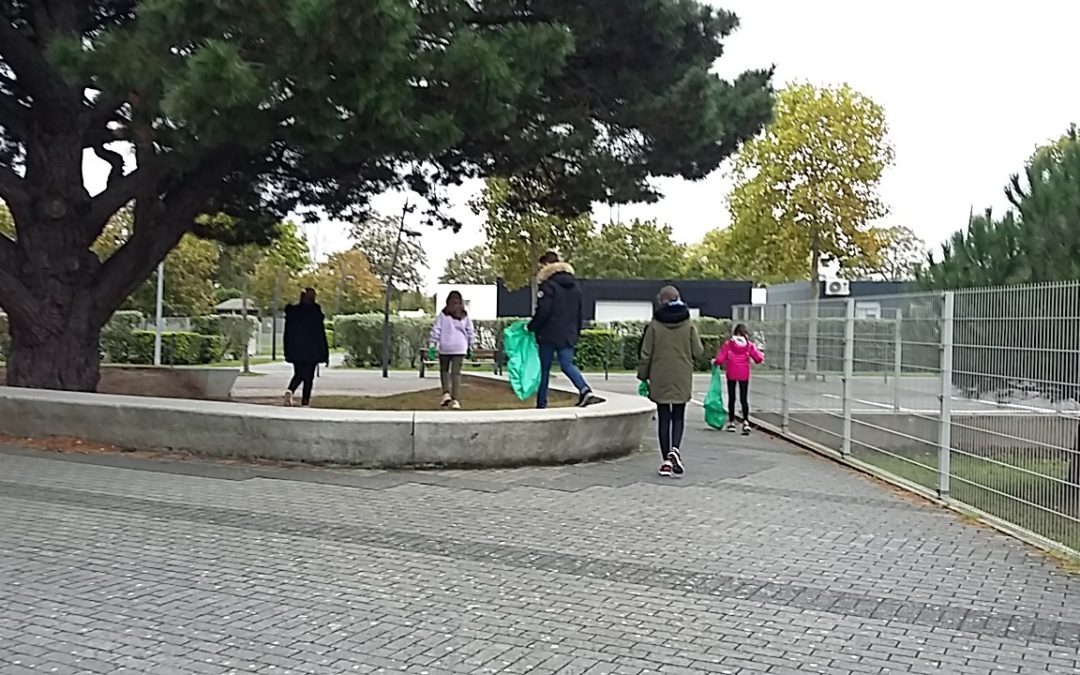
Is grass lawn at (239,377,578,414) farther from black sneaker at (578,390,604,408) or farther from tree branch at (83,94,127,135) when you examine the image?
tree branch at (83,94,127,135)

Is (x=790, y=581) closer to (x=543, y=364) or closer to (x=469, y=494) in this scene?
(x=469, y=494)

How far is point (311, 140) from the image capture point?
10.2 metres

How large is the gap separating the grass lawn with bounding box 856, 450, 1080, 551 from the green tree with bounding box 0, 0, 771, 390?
510cm

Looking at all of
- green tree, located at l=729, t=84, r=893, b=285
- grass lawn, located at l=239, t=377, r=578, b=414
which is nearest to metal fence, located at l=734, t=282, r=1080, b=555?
grass lawn, located at l=239, t=377, r=578, b=414

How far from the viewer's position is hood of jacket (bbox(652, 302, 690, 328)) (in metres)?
10.3

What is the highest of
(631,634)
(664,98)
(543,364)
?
(664,98)

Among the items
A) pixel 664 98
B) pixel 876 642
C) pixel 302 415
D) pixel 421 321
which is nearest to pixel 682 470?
pixel 302 415

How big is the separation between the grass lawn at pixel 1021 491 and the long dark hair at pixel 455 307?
550 cm

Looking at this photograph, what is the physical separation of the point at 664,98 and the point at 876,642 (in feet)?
27.5

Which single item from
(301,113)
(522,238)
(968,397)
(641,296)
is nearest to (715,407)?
(968,397)

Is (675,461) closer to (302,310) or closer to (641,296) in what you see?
(302,310)

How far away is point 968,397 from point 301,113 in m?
6.16

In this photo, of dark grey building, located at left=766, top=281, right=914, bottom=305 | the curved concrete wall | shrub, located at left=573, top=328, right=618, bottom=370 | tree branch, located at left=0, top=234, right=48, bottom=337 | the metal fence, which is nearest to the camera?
the metal fence

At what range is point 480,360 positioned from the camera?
114 feet
